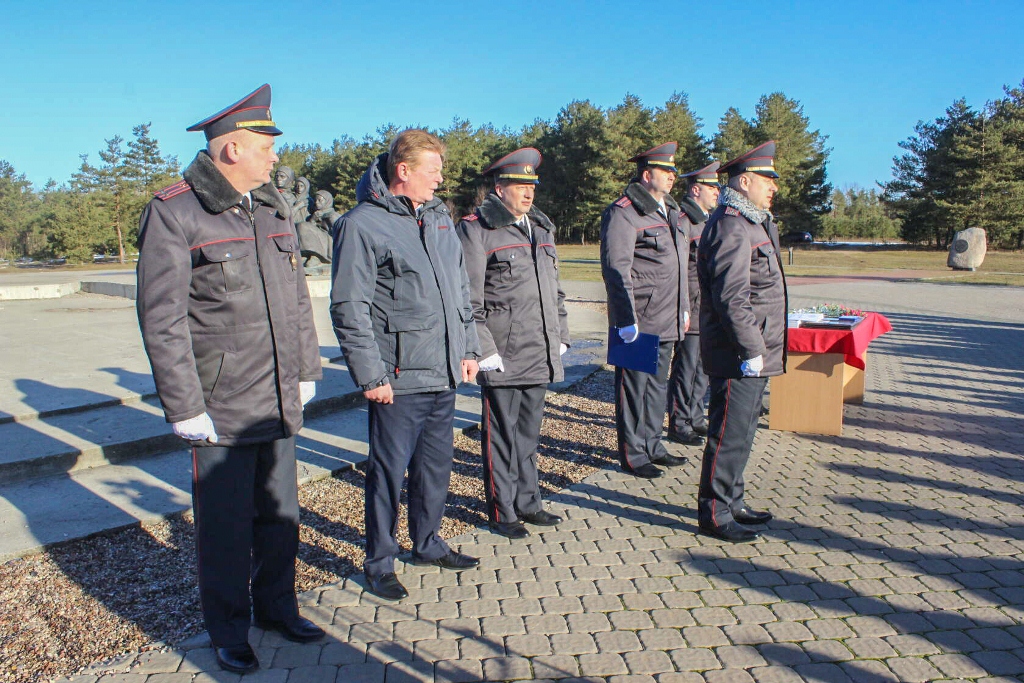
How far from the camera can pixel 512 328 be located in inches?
169

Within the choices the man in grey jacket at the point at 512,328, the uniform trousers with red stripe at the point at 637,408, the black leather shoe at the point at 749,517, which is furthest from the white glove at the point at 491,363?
the black leather shoe at the point at 749,517

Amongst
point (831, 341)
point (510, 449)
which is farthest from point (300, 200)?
point (510, 449)

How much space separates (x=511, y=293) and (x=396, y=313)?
103 cm

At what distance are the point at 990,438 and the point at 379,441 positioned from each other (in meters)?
5.27

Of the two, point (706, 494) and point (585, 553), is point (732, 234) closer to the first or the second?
point (706, 494)

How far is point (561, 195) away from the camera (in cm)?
5959

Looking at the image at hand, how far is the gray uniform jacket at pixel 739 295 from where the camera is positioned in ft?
13.1

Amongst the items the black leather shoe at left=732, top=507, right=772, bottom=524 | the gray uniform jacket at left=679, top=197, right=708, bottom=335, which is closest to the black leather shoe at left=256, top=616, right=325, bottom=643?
the black leather shoe at left=732, top=507, right=772, bottom=524

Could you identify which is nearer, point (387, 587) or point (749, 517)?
point (387, 587)

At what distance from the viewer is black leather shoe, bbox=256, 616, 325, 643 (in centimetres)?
310

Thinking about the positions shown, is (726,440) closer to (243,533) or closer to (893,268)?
(243,533)

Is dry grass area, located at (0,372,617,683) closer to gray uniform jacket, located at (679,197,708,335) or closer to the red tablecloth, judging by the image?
gray uniform jacket, located at (679,197,708,335)

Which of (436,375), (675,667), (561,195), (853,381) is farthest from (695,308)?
(561,195)

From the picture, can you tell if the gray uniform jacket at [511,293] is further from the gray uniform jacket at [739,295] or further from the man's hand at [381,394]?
the man's hand at [381,394]
